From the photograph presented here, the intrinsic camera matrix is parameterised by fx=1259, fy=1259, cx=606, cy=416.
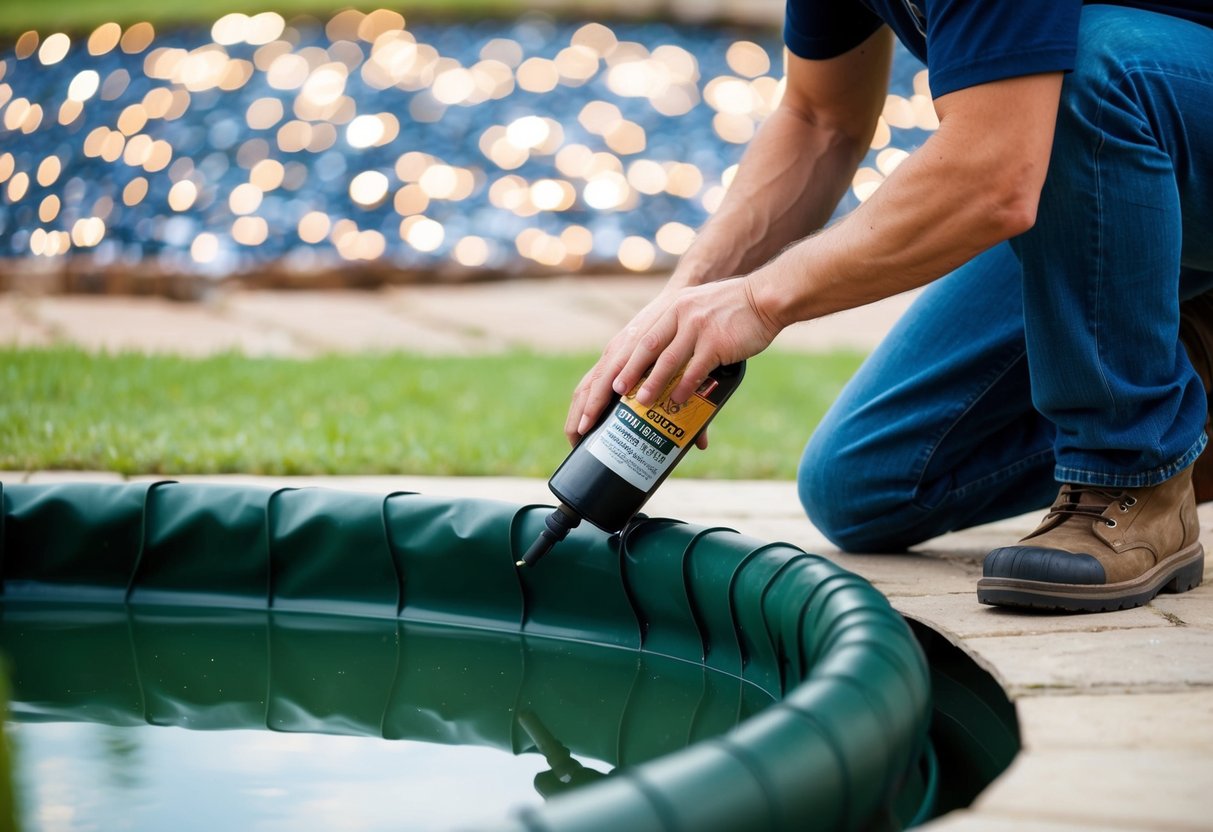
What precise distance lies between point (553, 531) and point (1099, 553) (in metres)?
0.66

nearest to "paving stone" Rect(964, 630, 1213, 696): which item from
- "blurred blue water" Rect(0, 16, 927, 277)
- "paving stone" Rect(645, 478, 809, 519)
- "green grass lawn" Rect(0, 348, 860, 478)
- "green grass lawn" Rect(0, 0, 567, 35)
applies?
"paving stone" Rect(645, 478, 809, 519)

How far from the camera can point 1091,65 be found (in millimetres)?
1444

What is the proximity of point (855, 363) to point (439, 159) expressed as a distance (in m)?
3.20

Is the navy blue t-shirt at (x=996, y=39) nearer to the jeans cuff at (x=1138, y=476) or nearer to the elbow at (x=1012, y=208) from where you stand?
the elbow at (x=1012, y=208)

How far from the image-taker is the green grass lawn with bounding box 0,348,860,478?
2.49 m

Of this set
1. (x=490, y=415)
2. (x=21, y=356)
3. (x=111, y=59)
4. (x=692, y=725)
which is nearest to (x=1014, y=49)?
(x=692, y=725)

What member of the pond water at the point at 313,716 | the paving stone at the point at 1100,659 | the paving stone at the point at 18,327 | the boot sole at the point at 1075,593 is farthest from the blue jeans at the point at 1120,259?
the paving stone at the point at 18,327

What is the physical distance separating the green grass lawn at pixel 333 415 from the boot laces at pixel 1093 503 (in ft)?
3.62

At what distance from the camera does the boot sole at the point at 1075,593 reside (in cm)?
150

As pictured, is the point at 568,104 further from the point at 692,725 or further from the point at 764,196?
the point at 692,725

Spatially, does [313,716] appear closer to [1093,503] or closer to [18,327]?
[1093,503]

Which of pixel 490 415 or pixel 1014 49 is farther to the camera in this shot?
pixel 490 415

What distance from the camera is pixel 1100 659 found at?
1.33 metres

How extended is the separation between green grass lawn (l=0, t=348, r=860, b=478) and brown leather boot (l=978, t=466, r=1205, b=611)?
1.14 meters
